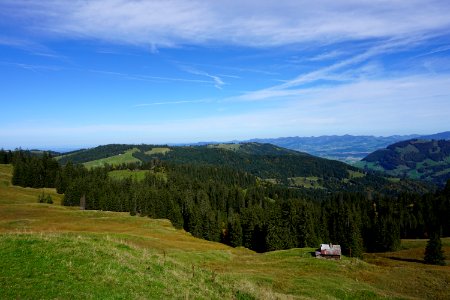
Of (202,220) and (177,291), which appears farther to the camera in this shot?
(202,220)

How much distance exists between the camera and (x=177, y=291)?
22562 mm

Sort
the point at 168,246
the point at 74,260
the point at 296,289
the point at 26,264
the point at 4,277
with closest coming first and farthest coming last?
the point at 4,277 → the point at 26,264 → the point at 74,260 → the point at 296,289 → the point at 168,246

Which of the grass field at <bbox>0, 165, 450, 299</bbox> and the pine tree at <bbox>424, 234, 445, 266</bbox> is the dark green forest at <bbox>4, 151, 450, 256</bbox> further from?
Result: the grass field at <bbox>0, 165, 450, 299</bbox>

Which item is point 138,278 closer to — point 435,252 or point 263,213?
point 435,252

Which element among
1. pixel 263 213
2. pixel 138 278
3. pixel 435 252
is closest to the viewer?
pixel 138 278

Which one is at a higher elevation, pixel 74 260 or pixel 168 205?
pixel 74 260

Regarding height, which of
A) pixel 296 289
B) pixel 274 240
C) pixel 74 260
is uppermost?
pixel 74 260

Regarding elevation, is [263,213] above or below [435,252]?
above

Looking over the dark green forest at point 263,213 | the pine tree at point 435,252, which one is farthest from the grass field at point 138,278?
the dark green forest at point 263,213

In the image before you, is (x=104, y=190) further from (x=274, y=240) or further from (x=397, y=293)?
(x=397, y=293)

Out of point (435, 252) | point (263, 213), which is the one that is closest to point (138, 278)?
point (435, 252)

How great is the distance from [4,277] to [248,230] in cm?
10431

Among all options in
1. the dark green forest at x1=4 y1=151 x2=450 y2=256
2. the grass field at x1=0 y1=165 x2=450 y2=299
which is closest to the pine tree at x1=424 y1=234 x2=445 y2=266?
→ the dark green forest at x1=4 y1=151 x2=450 y2=256

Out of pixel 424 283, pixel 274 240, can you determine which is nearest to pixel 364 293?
pixel 424 283
